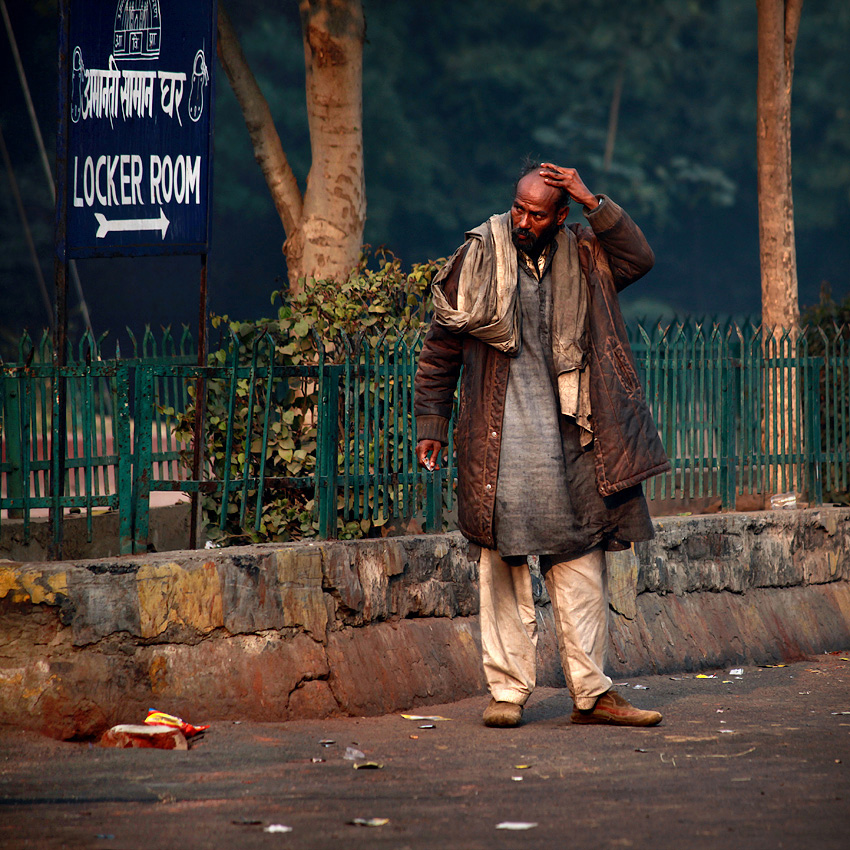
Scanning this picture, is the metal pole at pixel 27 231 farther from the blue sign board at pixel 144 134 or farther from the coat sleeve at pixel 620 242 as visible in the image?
the coat sleeve at pixel 620 242

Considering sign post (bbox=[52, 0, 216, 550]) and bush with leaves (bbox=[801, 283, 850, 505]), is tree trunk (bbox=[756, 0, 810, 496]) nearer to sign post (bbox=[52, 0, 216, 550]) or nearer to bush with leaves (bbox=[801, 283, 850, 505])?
bush with leaves (bbox=[801, 283, 850, 505])

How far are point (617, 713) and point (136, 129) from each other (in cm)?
320

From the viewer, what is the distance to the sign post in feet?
18.2

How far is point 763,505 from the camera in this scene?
7387 mm

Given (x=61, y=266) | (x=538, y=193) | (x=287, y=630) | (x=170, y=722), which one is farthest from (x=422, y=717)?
(x=61, y=266)

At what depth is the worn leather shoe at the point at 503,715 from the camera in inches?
189

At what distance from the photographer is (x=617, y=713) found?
15.7 ft

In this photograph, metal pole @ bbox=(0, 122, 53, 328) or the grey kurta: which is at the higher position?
metal pole @ bbox=(0, 122, 53, 328)

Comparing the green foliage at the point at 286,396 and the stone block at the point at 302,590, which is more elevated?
the green foliage at the point at 286,396

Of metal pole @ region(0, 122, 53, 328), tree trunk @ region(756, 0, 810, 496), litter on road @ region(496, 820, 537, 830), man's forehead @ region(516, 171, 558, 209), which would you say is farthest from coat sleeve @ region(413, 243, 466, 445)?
metal pole @ region(0, 122, 53, 328)

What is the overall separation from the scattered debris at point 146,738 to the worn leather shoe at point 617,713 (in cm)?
150

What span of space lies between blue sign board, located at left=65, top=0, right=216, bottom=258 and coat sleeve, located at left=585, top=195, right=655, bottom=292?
72.8 inches

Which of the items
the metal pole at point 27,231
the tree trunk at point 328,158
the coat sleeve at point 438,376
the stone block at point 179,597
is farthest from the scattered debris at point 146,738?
the metal pole at point 27,231

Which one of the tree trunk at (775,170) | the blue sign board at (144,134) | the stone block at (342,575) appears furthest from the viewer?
the tree trunk at (775,170)
